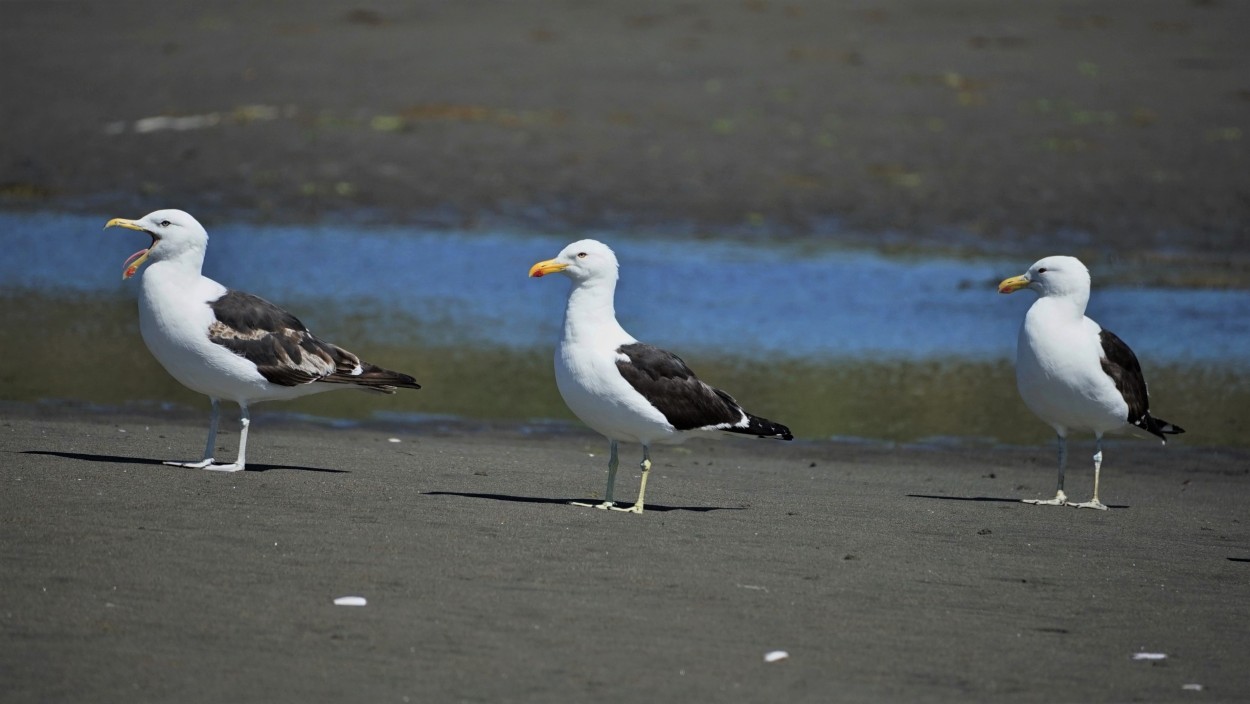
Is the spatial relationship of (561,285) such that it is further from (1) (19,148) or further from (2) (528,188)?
(1) (19,148)

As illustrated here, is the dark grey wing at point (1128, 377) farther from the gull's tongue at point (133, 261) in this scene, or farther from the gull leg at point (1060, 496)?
the gull's tongue at point (133, 261)

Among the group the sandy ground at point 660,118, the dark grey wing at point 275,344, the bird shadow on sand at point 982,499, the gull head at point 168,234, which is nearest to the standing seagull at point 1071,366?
the bird shadow on sand at point 982,499

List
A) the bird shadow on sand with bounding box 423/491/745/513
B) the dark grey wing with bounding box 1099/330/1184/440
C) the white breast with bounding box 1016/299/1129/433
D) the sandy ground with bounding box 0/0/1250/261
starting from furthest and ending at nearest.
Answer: the sandy ground with bounding box 0/0/1250/261 < the dark grey wing with bounding box 1099/330/1184/440 < the white breast with bounding box 1016/299/1129/433 < the bird shadow on sand with bounding box 423/491/745/513

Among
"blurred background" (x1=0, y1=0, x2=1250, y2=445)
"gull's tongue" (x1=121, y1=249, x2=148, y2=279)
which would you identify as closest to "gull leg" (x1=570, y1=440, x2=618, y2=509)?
"gull's tongue" (x1=121, y1=249, x2=148, y2=279)

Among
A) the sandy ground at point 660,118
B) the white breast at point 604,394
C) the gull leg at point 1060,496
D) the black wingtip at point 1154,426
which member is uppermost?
the sandy ground at point 660,118

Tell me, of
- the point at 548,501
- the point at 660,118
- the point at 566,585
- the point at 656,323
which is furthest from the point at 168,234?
the point at 660,118

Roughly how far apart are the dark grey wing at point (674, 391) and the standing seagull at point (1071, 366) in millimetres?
2336

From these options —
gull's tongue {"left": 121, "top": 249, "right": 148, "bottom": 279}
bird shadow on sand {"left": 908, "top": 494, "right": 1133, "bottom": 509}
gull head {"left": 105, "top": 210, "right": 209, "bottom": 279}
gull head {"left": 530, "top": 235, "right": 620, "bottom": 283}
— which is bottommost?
bird shadow on sand {"left": 908, "top": 494, "right": 1133, "bottom": 509}

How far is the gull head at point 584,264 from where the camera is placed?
9.51 m

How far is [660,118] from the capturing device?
25734mm

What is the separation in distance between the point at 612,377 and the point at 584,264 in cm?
71

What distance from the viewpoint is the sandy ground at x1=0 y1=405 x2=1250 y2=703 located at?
626 cm

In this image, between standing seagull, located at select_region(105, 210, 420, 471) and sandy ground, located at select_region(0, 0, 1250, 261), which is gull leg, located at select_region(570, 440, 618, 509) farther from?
sandy ground, located at select_region(0, 0, 1250, 261)

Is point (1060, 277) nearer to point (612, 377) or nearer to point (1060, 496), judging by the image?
point (1060, 496)
